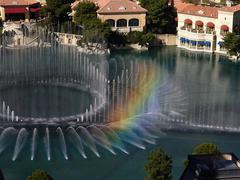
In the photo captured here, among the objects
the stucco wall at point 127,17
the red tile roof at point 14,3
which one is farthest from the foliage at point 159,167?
the red tile roof at point 14,3

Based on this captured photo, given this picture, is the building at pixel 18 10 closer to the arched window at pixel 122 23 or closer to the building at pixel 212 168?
the arched window at pixel 122 23

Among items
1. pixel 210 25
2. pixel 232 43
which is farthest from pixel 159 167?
pixel 210 25

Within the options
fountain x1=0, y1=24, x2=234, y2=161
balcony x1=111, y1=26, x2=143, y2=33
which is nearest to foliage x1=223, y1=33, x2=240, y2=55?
fountain x1=0, y1=24, x2=234, y2=161

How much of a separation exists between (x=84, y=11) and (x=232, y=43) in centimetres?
1234

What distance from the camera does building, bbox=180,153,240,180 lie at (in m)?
18.7

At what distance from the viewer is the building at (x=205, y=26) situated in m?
49.0

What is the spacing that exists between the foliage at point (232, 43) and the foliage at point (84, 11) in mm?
10716

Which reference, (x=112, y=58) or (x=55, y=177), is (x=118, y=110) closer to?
(x=55, y=177)

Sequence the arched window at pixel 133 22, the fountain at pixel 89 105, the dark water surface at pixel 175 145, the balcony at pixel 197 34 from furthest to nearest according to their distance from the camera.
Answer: the arched window at pixel 133 22
the balcony at pixel 197 34
the fountain at pixel 89 105
the dark water surface at pixel 175 145

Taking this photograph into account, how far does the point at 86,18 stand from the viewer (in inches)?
1987

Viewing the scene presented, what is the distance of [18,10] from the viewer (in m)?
53.3

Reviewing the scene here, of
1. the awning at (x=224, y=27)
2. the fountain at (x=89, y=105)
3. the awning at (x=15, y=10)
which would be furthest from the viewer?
the awning at (x=15, y=10)

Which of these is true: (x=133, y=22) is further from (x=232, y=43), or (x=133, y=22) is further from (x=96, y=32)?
(x=232, y=43)

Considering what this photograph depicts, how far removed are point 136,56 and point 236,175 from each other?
29380 millimetres
